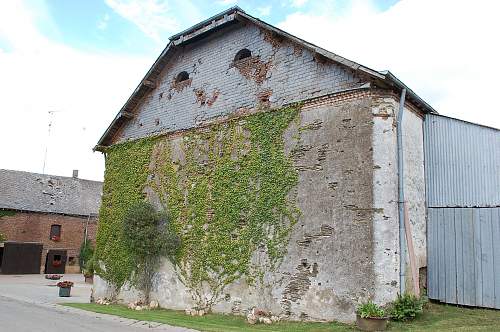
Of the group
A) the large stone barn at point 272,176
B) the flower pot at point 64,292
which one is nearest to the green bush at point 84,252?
the flower pot at point 64,292

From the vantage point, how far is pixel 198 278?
13.6m

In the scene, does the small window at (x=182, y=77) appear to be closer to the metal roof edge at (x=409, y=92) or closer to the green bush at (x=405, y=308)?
the metal roof edge at (x=409, y=92)

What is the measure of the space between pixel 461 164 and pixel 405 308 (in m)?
4.62

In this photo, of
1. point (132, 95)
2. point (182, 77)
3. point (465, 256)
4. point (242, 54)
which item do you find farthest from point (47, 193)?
point (465, 256)

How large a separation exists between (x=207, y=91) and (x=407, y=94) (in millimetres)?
6732

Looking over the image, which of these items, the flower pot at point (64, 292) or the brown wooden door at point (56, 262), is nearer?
the flower pot at point (64, 292)

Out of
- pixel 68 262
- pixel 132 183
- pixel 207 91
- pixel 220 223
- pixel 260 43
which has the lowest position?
pixel 68 262

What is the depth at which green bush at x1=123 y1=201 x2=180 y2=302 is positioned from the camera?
14.6 meters

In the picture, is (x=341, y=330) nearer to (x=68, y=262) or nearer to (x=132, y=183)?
(x=132, y=183)

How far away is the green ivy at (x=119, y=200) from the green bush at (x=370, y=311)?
30.1 ft

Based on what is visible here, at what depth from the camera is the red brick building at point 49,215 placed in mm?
33094

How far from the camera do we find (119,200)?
1700 centimetres

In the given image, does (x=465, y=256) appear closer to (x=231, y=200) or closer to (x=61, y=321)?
(x=231, y=200)

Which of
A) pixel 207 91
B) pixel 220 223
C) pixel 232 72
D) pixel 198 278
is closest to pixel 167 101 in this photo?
pixel 207 91
